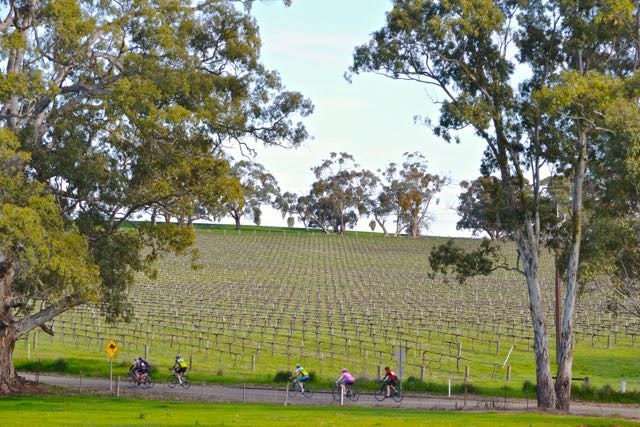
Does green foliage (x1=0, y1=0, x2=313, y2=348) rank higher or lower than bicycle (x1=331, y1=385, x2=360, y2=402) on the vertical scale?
higher

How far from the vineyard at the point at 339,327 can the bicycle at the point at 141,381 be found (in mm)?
4963

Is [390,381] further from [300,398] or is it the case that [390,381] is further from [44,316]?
[44,316]

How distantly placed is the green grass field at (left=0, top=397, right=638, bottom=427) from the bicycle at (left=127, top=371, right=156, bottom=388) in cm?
543

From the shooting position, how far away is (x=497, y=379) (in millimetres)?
42812

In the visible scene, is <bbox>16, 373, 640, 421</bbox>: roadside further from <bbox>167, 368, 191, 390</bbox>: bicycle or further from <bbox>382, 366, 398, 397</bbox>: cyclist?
<bbox>382, 366, 398, 397</bbox>: cyclist

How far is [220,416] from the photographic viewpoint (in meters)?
24.8

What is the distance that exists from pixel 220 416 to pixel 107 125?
1007 centimetres

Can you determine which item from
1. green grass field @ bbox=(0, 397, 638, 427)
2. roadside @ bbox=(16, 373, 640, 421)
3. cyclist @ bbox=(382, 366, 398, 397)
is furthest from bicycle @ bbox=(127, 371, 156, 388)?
cyclist @ bbox=(382, 366, 398, 397)

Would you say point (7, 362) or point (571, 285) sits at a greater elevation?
point (571, 285)

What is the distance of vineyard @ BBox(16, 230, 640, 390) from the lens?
46219mm

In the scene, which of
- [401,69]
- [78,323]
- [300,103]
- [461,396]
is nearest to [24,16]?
[300,103]

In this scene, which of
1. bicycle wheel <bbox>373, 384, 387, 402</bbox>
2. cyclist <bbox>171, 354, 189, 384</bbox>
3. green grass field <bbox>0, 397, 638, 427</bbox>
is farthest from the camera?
cyclist <bbox>171, 354, 189, 384</bbox>

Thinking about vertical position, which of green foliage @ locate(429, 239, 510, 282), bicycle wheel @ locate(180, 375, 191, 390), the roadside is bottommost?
the roadside

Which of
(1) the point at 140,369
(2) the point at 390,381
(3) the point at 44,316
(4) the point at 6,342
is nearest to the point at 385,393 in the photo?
(2) the point at 390,381
